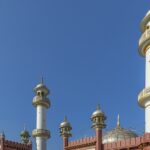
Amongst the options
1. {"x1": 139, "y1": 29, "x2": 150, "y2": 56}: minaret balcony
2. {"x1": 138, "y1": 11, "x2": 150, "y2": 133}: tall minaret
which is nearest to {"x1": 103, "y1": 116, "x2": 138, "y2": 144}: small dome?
{"x1": 138, "y1": 11, "x2": 150, "y2": 133}: tall minaret

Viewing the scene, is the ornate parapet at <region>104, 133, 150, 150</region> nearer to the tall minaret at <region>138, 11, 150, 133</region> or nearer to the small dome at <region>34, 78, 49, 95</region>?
the tall minaret at <region>138, 11, 150, 133</region>

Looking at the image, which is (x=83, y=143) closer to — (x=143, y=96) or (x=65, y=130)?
(x=65, y=130)

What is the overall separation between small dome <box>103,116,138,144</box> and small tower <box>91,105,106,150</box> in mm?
3086

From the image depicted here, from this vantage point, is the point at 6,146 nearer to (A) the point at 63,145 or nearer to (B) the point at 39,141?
(B) the point at 39,141

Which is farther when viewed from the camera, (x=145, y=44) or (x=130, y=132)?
(x=130, y=132)

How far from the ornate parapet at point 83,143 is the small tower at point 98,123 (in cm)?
52

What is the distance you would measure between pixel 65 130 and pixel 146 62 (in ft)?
22.7

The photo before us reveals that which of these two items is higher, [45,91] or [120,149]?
[45,91]

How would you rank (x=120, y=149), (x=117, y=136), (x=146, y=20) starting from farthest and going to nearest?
(x=117, y=136)
(x=146, y=20)
(x=120, y=149)

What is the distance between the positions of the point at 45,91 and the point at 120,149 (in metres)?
13.1

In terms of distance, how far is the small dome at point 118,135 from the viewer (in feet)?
93.2

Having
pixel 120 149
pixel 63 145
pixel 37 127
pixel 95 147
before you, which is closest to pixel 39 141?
pixel 37 127

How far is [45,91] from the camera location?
35.2 metres

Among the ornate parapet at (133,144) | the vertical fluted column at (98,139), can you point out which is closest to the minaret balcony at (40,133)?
the vertical fluted column at (98,139)
